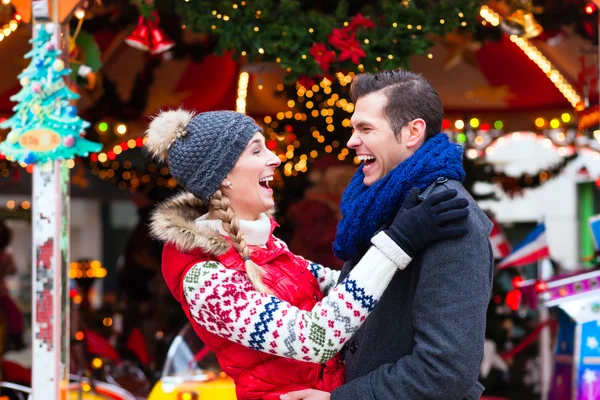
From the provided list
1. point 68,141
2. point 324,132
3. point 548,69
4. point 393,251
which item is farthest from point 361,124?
point 548,69

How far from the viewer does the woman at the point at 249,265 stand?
194cm

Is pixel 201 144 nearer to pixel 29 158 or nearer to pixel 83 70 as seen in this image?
pixel 29 158

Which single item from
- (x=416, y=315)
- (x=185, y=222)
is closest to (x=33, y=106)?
(x=185, y=222)

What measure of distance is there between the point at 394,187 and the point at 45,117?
1877 mm

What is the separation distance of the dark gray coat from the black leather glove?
0.04 meters

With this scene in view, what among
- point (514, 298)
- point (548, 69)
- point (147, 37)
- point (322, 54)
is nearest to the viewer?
point (322, 54)

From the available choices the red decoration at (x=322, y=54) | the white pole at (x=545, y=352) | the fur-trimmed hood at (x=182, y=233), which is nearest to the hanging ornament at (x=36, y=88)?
the red decoration at (x=322, y=54)

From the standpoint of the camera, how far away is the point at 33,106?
11.0 feet

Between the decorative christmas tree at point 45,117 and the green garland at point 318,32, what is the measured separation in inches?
25.3

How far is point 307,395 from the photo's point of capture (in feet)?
6.91

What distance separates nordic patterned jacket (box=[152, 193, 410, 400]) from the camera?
6.39 feet

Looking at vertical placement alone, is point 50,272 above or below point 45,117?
below

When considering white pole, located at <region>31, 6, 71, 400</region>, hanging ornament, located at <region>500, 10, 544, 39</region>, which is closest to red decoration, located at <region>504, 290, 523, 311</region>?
hanging ornament, located at <region>500, 10, 544, 39</region>

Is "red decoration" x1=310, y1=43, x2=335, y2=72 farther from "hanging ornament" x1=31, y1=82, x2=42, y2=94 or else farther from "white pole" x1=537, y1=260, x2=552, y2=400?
"white pole" x1=537, y1=260, x2=552, y2=400
